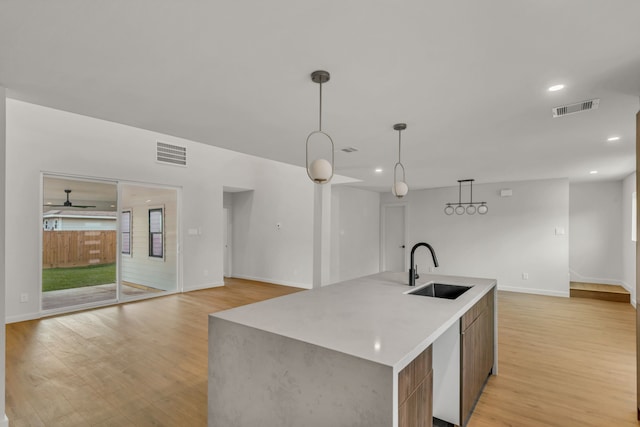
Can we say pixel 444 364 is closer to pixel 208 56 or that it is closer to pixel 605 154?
pixel 208 56

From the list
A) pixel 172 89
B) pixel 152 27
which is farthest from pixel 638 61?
pixel 172 89

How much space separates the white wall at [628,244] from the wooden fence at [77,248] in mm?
8691

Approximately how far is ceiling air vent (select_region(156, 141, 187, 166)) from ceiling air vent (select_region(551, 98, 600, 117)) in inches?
234

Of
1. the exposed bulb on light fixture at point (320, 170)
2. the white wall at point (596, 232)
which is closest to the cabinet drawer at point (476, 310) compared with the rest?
the exposed bulb on light fixture at point (320, 170)

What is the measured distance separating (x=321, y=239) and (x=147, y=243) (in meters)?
3.31

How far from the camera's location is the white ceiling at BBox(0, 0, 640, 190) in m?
1.41

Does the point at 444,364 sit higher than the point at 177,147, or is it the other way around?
the point at 177,147

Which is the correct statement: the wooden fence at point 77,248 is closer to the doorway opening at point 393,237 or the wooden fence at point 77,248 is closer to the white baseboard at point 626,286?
the doorway opening at point 393,237

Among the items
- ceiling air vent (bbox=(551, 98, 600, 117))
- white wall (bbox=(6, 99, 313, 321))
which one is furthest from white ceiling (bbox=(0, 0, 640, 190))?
white wall (bbox=(6, 99, 313, 321))

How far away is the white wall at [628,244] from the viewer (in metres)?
5.39

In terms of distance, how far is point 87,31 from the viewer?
153 cm

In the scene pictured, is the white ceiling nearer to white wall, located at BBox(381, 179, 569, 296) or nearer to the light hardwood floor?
the light hardwood floor

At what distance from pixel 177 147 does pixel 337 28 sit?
18.2 feet

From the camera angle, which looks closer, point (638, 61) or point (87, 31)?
point (87, 31)
